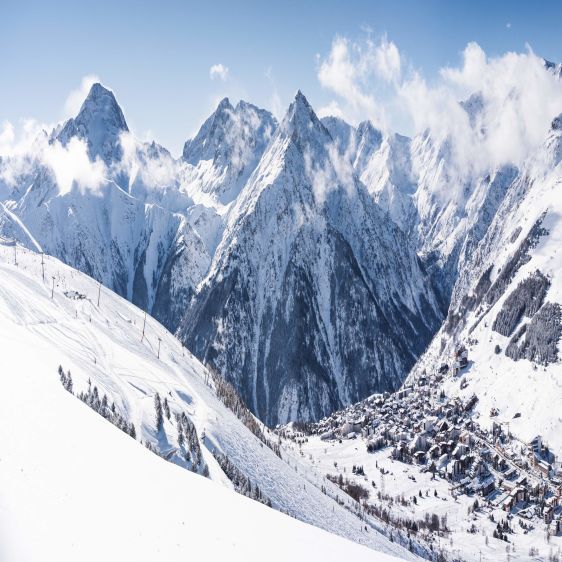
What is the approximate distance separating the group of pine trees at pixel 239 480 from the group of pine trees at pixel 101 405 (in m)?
16.3

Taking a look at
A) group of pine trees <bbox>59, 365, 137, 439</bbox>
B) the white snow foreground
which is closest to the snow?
group of pine trees <bbox>59, 365, 137, 439</bbox>

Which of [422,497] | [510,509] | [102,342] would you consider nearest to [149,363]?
[102,342]

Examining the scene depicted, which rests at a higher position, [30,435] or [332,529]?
[30,435]

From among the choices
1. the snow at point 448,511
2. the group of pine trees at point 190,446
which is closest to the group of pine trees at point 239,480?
the group of pine trees at point 190,446

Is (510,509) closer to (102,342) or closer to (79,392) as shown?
(102,342)

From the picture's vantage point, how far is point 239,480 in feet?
245

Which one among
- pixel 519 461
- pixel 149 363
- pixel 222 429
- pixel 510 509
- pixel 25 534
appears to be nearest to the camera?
pixel 25 534

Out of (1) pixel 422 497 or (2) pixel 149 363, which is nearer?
(2) pixel 149 363

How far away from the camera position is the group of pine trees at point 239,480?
238ft

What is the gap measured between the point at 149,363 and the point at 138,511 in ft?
256

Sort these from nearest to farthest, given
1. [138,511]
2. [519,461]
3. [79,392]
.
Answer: [138,511] → [79,392] → [519,461]

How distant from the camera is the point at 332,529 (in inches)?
3282

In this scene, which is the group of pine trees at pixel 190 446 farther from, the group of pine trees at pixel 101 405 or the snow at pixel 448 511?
the snow at pixel 448 511

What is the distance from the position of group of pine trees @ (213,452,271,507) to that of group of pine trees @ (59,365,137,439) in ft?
53.6
